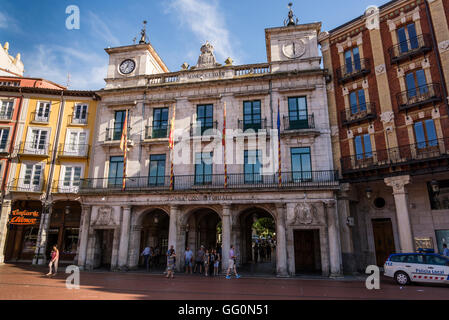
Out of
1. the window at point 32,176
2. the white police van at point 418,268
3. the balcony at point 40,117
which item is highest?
the balcony at point 40,117

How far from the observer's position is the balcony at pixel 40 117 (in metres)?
24.4

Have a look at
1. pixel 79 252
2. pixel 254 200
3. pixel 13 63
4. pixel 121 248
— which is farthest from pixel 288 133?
pixel 13 63

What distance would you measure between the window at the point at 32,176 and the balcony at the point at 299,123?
20.0 meters

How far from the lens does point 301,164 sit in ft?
64.3

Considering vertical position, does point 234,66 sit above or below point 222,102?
above

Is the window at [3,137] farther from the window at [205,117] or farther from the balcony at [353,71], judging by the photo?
the balcony at [353,71]

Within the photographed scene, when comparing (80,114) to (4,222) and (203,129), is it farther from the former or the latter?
(203,129)

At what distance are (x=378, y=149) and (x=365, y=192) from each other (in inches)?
133

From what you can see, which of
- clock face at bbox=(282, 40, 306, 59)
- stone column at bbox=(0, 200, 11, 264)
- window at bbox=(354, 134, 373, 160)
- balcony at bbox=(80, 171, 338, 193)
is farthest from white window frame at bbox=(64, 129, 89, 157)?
window at bbox=(354, 134, 373, 160)

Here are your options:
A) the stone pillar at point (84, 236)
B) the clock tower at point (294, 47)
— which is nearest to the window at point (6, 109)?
the stone pillar at point (84, 236)

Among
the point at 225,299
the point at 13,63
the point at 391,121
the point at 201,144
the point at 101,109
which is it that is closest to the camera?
the point at 225,299

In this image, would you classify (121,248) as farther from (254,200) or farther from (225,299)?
(225,299)

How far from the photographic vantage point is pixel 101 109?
23.6 metres

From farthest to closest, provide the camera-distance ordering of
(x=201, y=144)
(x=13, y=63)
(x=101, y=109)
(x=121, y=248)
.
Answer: (x=13, y=63) → (x=101, y=109) → (x=201, y=144) → (x=121, y=248)
